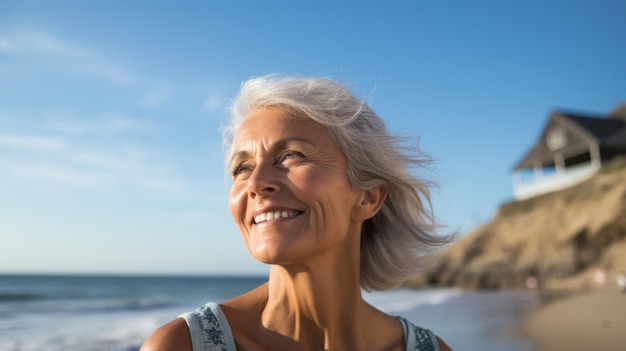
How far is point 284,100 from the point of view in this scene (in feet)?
6.56

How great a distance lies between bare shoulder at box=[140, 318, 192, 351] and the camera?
5.38ft

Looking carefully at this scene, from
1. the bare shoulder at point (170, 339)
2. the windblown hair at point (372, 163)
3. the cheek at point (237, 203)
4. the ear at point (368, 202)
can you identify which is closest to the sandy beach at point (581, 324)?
the windblown hair at point (372, 163)

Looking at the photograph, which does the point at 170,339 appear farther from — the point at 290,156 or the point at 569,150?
the point at 569,150

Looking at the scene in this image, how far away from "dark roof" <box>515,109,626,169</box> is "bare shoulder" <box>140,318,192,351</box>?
110 ft

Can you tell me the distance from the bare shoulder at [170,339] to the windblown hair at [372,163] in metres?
0.78

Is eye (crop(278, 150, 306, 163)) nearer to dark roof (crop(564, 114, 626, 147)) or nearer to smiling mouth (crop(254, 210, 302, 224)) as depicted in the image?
smiling mouth (crop(254, 210, 302, 224))

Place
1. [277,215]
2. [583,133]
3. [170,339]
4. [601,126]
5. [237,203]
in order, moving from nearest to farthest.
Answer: [170,339] → [277,215] → [237,203] → [583,133] → [601,126]

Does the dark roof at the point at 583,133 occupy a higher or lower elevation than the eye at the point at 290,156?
higher

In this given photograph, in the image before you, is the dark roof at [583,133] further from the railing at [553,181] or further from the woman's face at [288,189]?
the woman's face at [288,189]

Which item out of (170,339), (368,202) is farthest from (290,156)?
(170,339)

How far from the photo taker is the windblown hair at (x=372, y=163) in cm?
202

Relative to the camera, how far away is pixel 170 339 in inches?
66.2

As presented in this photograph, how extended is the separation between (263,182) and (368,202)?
1.67 feet

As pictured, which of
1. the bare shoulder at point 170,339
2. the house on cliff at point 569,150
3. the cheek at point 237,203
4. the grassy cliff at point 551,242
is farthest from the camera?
the house on cliff at point 569,150
